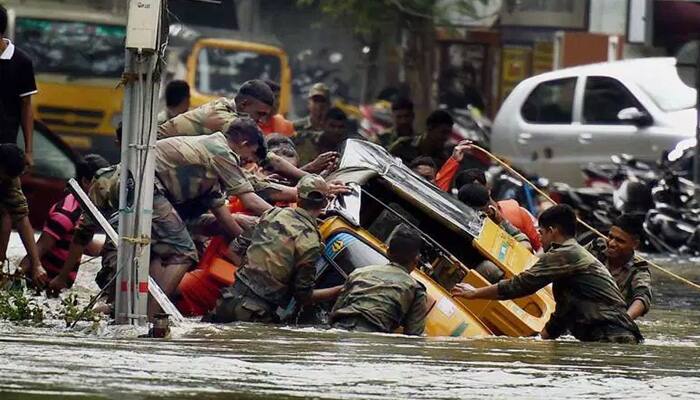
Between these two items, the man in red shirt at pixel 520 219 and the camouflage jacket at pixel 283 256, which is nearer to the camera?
the camouflage jacket at pixel 283 256

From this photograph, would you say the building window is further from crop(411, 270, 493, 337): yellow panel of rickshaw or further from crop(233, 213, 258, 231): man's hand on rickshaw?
crop(411, 270, 493, 337): yellow panel of rickshaw

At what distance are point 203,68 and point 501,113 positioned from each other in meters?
9.28

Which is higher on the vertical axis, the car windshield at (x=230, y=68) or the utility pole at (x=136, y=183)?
the utility pole at (x=136, y=183)

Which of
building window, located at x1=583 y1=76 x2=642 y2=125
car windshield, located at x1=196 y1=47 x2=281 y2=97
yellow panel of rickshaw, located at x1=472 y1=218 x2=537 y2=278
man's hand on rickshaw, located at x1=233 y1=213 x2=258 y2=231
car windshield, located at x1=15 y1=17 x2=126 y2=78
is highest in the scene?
man's hand on rickshaw, located at x1=233 y1=213 x2=258 y2=231

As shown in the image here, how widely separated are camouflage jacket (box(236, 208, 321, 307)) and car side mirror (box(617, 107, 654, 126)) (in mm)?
12271

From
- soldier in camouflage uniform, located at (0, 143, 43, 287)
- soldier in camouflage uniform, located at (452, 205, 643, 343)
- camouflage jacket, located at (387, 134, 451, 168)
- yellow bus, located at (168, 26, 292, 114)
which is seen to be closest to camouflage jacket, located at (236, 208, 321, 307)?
soldier in camouflage uniform, located at (452, 205, 643, 343)

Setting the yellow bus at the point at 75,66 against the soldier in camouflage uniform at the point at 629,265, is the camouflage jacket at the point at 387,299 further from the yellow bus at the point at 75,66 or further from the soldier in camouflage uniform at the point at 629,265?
the yellow bus at the point at 75,66

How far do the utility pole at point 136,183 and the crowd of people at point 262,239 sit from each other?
273mm

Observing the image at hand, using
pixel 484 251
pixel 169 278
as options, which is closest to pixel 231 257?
pixel 169 278

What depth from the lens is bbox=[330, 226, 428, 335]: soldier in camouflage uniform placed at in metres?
12.6

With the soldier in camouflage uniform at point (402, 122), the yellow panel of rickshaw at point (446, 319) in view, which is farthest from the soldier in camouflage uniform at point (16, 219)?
the soldier in camouflage uniform at point (402, 122)

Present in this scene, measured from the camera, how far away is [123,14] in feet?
104

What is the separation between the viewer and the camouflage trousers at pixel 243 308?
13078 mm

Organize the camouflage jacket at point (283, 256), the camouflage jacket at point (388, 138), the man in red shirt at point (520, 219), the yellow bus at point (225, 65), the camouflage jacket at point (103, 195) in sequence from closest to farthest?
the camouflage jacket at point (283, 256), the camouflage jacket at point (103, 195), the man in red shirt at point (520, 219), the camouflage jacket at point (388, 138), the yellow bus at point (225, 65)
